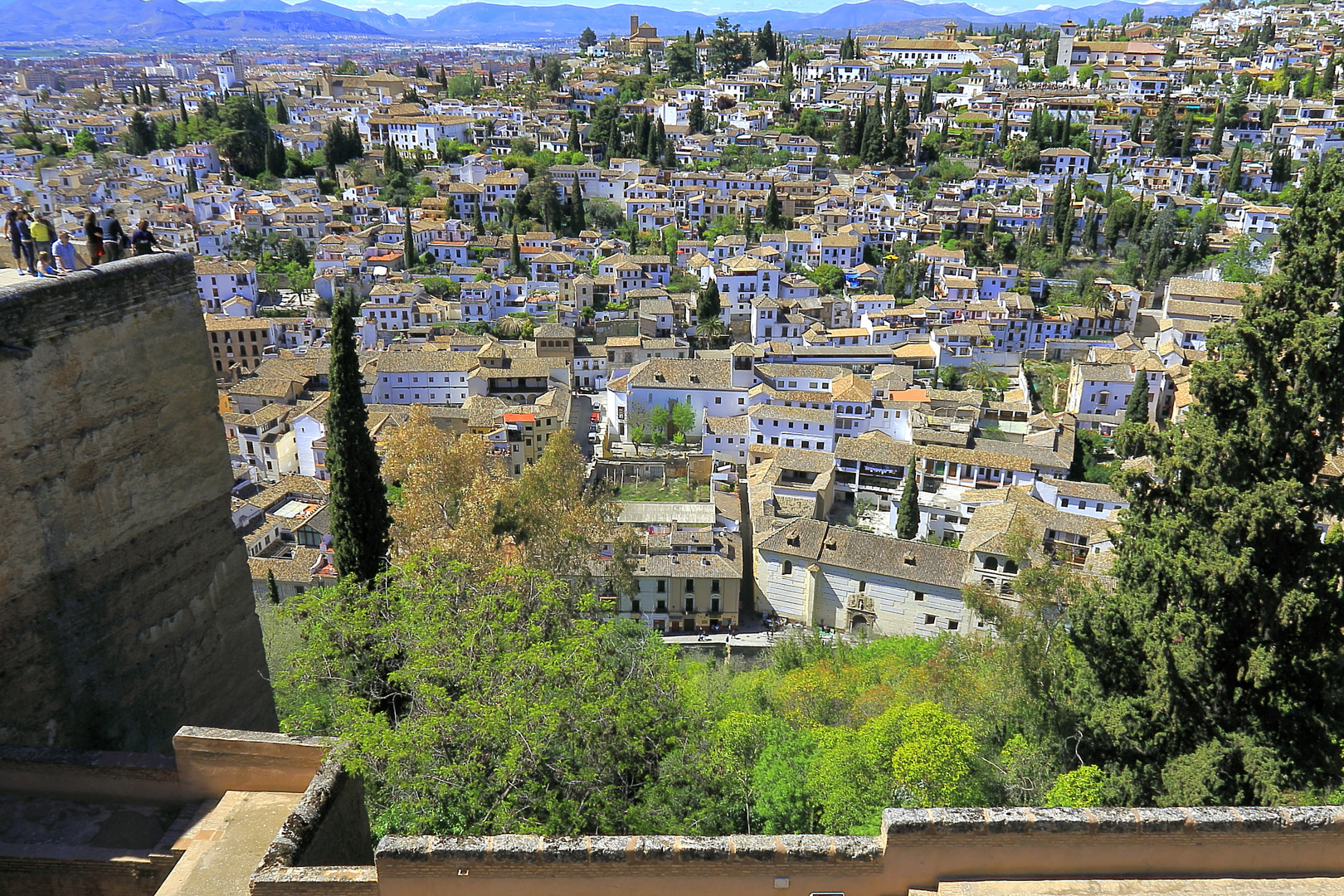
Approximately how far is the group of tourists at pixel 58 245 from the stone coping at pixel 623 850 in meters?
5.82

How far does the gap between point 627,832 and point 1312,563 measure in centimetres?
730

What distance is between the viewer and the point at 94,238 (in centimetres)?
809

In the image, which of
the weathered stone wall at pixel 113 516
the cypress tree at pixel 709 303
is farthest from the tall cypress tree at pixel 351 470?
the cypress tree at pixel 709 303

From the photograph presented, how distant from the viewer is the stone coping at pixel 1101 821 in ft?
19.7

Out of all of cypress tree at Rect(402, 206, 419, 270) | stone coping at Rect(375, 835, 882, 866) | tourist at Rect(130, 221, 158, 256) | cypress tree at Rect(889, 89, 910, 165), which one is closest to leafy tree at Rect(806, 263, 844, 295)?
cypress tree at Rect(889, 89, 910, 165)

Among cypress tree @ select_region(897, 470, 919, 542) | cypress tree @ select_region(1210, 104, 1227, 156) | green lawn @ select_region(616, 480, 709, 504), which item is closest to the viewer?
cypress tree @ select_region(897, 470, 919, 542)

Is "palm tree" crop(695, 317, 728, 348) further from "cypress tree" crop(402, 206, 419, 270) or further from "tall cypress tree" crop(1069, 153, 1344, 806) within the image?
"tall cypress tree" crop(1069, 153, 1344, 806)

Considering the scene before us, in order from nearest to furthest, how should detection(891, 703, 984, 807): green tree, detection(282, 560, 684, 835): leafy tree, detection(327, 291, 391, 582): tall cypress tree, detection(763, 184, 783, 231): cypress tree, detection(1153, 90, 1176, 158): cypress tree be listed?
detection(282, 560, 684, 835): leafy tree, detection(891, 703, 984, 807): green tree, detection(327, 291, 391, 582): tall cypress tree, detection(763, 184, 783, 231): cypress tree, detection(1153, 90, 1176, 158): cypress tree

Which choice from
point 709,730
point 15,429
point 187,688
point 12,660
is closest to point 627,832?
point 709,730

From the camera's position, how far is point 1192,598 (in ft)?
31.1

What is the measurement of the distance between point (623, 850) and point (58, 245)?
284 inches

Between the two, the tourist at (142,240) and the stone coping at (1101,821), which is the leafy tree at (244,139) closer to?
the tourist at (142,240)

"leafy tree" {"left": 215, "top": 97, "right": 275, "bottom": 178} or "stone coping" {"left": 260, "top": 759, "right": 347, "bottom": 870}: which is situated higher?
"leafy tree" {"left": 215, "top": 97, "right": 275, "bottom": 178}

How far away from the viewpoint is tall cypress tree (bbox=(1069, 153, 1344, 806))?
873 cm
